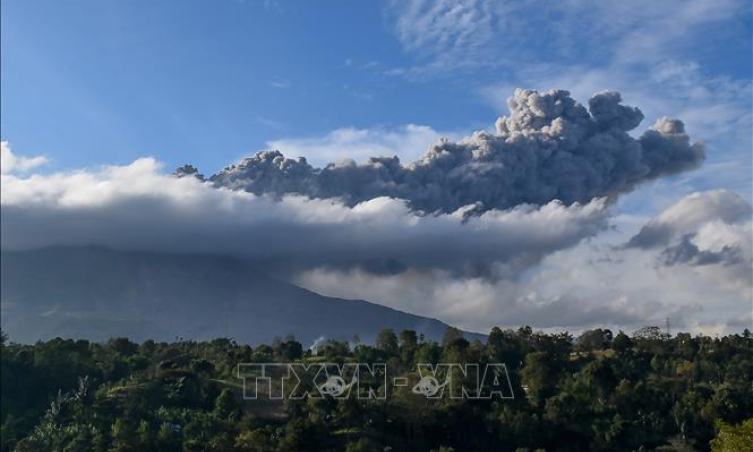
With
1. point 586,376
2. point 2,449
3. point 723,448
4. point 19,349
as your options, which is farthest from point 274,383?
point 723,448

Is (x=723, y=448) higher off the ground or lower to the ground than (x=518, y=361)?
lower

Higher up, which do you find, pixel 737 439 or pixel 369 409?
pixel 369 409

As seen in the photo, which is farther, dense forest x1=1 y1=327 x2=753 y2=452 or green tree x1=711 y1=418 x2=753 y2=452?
dense forest x1=1 y1=327 x2=753 y2=452

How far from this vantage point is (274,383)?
56.6 meters

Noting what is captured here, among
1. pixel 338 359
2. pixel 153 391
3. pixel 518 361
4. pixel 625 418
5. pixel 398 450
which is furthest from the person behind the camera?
pixel 518 361

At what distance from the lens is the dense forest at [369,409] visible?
4641 centimetres

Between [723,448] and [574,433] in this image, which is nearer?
[723,448]

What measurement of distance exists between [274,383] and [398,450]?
12822 mm

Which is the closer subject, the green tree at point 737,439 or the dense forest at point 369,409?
the green tree at point 737,439

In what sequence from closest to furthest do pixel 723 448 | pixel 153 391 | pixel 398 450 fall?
pixel 723 448 < pixel 398 450 < pixel 153 391

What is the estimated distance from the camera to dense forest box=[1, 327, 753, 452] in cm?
4641

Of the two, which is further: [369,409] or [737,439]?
[369,409]

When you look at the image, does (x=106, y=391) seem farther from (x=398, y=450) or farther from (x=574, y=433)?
(x=574, y=433)

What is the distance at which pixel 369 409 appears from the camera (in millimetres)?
49406
